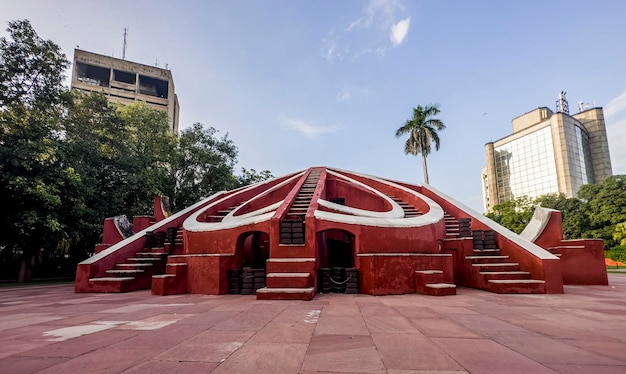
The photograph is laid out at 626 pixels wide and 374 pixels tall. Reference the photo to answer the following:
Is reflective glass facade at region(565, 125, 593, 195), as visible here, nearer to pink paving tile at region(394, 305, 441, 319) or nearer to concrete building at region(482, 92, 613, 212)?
concrete building at region(482, 92, 613, 212)

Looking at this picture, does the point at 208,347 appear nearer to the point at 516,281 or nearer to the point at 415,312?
the point at 415,312

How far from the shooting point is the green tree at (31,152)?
42.4 feet

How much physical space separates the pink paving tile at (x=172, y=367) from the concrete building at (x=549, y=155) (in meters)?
67.0

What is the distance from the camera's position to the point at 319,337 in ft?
13.2

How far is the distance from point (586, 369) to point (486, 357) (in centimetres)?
82

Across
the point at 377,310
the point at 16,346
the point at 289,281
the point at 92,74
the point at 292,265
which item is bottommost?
the point at 377,310

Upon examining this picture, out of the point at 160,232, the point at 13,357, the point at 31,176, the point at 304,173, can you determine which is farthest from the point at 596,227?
the point at 31,176

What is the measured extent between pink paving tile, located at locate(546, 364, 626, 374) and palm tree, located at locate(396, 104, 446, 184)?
2515cm

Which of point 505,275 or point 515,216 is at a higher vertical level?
point 515,216

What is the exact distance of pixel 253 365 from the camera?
3.03m

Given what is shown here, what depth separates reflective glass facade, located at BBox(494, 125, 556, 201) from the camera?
5712 cm

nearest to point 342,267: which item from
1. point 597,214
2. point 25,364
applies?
point 25,364

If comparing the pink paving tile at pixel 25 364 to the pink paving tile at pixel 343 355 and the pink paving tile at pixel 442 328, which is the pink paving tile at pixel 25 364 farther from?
the pink paving tile at pixel 442 328

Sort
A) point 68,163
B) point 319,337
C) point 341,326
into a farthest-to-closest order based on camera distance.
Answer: point 68,163 → point 341,326 → point 319,337
